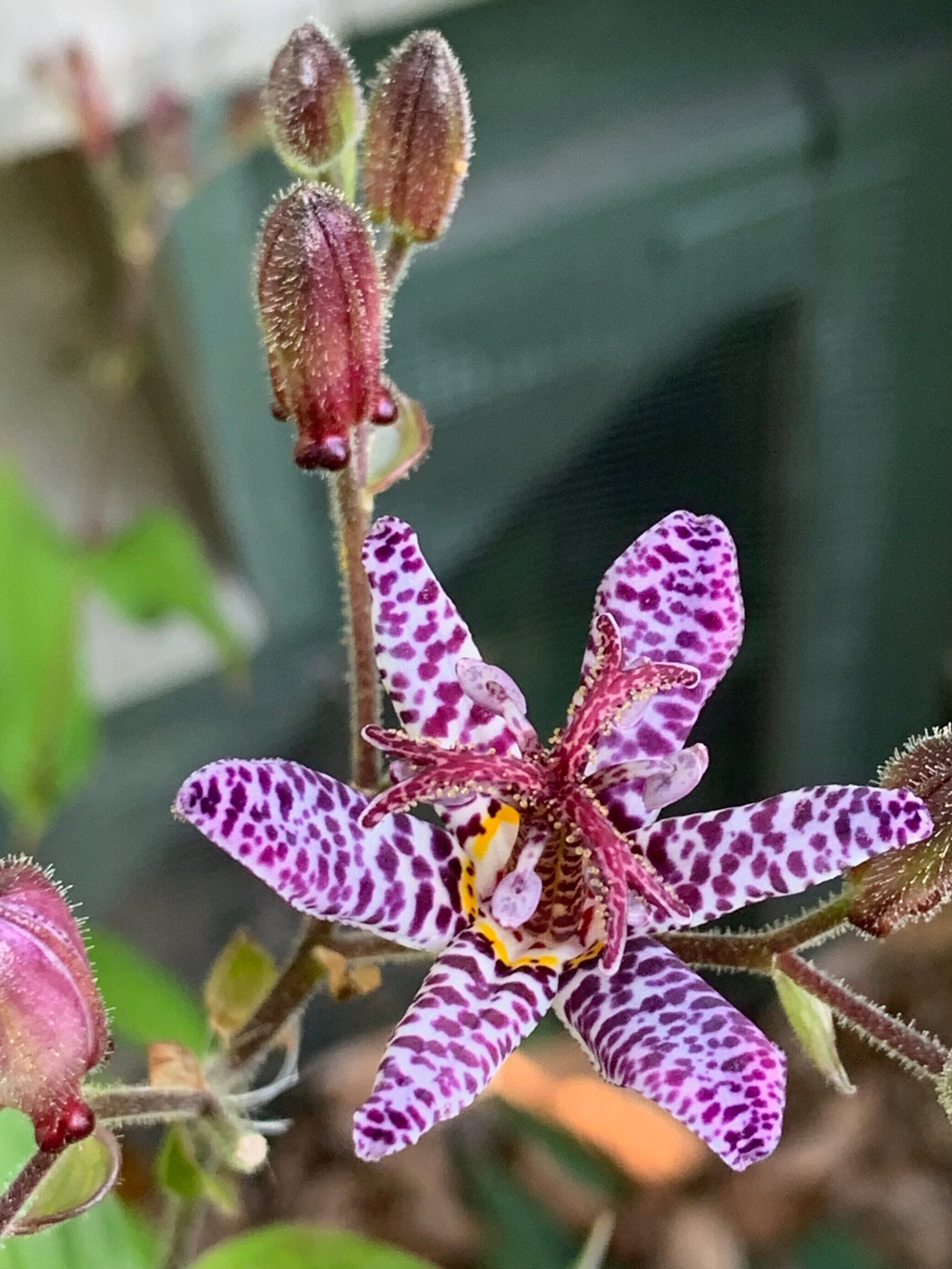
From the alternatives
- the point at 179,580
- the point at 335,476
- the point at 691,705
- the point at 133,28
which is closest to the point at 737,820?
the point at 691,705

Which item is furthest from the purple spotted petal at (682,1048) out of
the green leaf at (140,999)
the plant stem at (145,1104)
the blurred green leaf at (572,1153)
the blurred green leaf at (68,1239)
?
the blurred green leaf at (572,1153)

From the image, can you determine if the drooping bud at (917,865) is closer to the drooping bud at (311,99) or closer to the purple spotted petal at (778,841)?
the purple spotted petal at (778,841)

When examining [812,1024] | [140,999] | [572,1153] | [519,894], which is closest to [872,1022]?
[812,1024]

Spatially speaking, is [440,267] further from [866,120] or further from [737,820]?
[737,820]

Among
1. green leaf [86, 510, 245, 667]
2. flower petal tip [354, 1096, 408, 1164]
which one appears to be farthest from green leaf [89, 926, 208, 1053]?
flower petal tip [354, 1096, 408, 1164]

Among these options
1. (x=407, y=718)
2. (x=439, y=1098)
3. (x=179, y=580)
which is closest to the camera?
(x=439, y=1098)

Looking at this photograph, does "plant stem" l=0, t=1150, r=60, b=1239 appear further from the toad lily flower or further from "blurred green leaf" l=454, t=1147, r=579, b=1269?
"blurred green leaf" l=454, t=1147, r=579, b=1269
